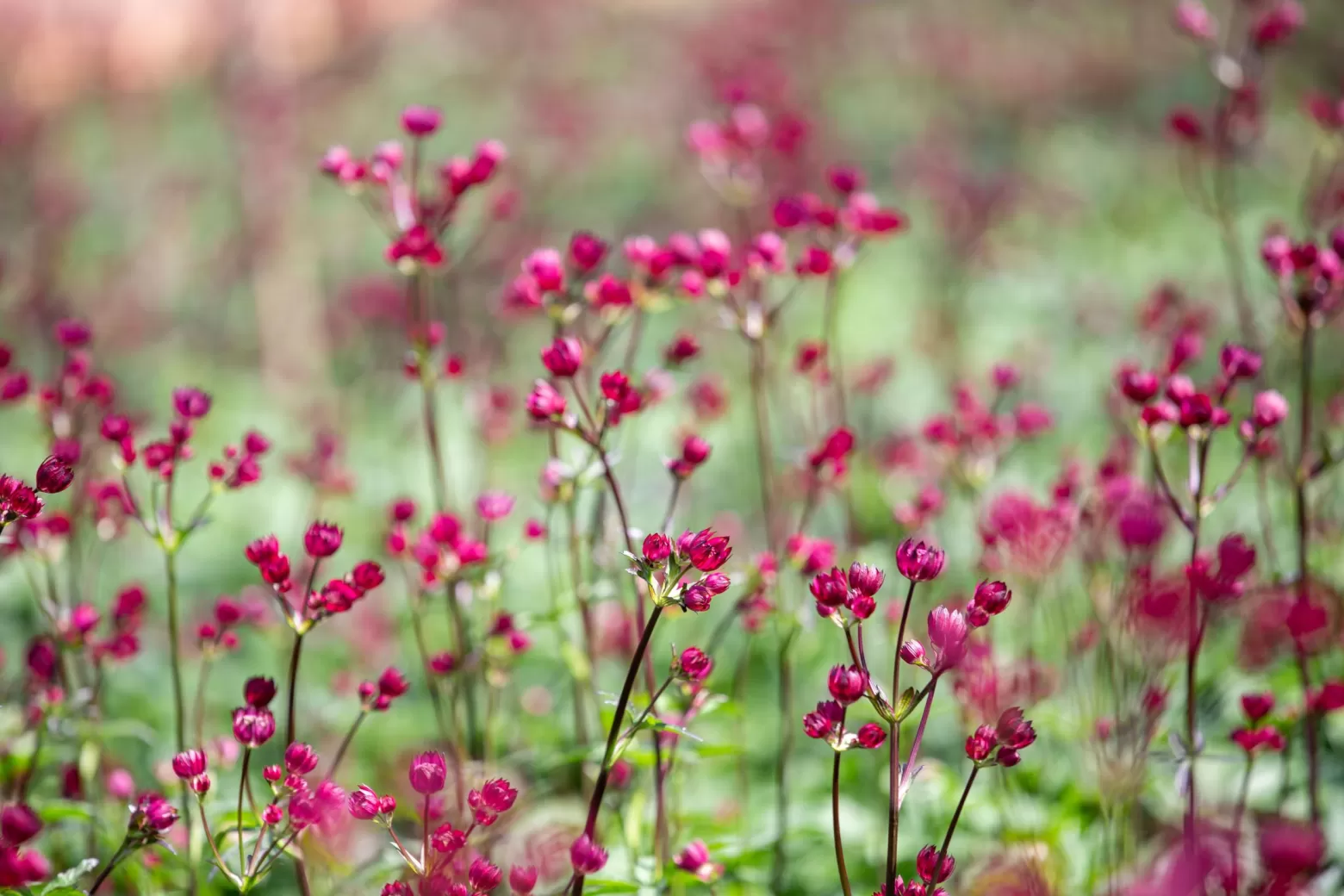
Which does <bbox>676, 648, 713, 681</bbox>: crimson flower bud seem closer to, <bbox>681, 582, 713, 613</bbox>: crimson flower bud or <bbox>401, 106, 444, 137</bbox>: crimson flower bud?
<bbox>681, 582, 713, 613</bbox>: crimson flower bud

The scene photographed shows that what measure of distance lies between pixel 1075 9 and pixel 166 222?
10.00 metres

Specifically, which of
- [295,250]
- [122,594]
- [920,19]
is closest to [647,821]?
[122,594]

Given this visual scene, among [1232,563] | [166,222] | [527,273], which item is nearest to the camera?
[1232,563]

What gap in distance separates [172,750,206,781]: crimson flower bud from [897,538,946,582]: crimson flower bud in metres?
0.91

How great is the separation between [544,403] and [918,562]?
0.55m

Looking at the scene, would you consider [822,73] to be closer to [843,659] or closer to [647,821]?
[843,659]

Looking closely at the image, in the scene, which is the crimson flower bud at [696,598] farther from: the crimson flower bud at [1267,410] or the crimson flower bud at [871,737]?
the crimson flower bud at [1267,410]

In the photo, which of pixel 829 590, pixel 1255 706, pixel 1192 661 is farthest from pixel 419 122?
pixel 1255 706

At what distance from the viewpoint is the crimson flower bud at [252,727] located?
1260 millimetres

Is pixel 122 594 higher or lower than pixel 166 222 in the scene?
lower

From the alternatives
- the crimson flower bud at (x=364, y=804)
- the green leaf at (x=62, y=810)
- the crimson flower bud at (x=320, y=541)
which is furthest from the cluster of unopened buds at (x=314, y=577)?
the green leaf at (x=62, y=810)

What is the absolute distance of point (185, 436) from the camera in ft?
5.32

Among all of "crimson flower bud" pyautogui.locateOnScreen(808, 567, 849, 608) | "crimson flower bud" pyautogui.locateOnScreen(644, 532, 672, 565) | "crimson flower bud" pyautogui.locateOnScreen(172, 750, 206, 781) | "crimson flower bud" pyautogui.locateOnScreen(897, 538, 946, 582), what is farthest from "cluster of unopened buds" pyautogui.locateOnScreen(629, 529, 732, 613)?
"crimson flower bud" pyautogui.locateOnScreen(172, 750, 206, 781)

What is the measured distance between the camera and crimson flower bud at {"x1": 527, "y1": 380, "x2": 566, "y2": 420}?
56.1 inches
